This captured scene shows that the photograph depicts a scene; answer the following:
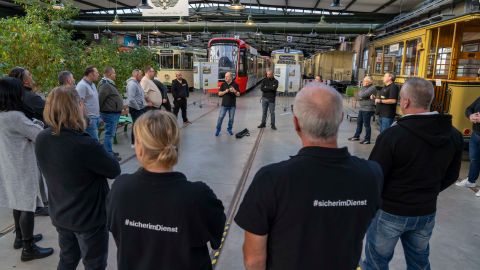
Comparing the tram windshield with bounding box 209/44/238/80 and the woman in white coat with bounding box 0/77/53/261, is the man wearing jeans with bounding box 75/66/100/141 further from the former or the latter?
the tram windshield with bounding box 209/44/238/80

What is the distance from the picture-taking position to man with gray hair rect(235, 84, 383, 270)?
1522 mm

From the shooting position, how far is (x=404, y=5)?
20.8m

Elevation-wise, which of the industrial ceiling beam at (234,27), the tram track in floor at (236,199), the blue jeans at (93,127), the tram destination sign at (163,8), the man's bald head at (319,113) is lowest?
the tram track in floor at (236,199)

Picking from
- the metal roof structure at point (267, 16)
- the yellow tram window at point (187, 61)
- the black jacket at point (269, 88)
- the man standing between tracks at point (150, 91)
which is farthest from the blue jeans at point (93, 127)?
the yellow tram window at point (187, 61)

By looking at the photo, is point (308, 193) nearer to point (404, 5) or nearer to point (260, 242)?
point (260, 242)

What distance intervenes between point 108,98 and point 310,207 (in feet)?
20.4

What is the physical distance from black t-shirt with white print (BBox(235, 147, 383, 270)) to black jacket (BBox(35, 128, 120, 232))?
1.34m

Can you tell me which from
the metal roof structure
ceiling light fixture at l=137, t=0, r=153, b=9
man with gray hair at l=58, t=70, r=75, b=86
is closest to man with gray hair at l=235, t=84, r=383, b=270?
man with gray hair at l=58, t=70, r=75, b=86

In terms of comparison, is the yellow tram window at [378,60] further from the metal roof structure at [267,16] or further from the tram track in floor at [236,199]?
the metal roof structure at [267,16]

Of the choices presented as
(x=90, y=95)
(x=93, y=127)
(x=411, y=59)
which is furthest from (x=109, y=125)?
(x=411, y=59)

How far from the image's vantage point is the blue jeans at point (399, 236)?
260cm

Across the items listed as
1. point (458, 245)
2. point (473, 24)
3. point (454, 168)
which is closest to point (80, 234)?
point (454, 168)

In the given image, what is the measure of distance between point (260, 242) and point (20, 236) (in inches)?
135

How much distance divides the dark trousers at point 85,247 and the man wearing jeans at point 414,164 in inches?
84.2
